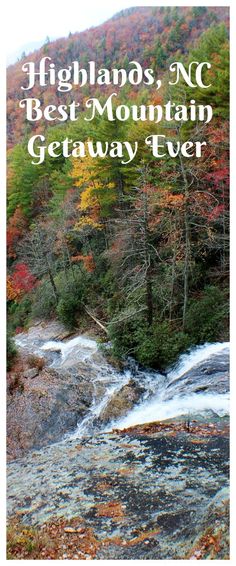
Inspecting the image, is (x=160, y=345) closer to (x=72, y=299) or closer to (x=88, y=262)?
(x=72, y=299)

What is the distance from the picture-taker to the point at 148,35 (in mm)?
47406

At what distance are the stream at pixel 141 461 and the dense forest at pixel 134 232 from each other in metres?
1.11

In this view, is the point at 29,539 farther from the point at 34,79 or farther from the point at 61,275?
the point at 61,275

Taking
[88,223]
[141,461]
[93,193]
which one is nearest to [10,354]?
[141,461]

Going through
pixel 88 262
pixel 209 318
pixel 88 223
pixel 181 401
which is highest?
pixel 88 223

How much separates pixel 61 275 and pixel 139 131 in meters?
10.2

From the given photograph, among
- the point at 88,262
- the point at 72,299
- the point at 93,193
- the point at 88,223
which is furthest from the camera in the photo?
the point at 88,262

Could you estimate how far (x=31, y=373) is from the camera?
12.7 metres

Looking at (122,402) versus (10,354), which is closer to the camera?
(122,402)

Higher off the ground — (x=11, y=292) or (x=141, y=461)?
(x=11, y=292)

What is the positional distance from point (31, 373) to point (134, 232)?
569 cm

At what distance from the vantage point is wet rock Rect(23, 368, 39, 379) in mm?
12514

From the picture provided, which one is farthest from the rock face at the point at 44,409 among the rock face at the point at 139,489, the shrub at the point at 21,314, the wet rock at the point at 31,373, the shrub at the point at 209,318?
the shrub at the point at 21,314

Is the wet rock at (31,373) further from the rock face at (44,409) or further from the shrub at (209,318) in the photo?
the shrub at (209,318)
